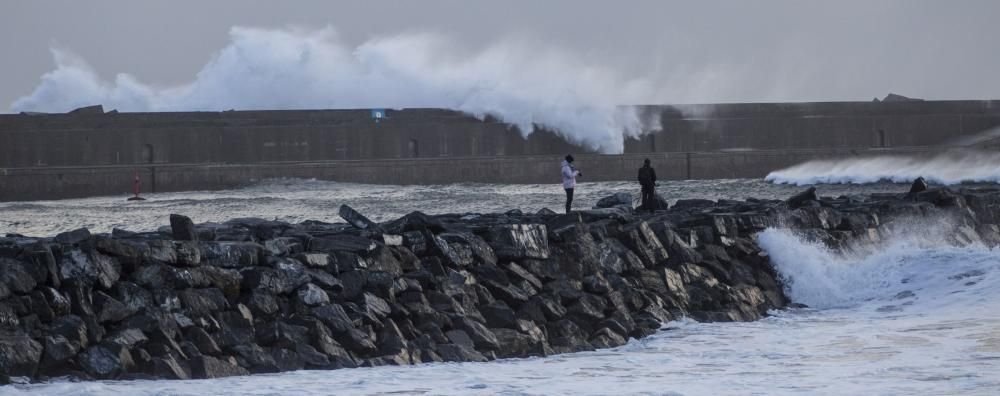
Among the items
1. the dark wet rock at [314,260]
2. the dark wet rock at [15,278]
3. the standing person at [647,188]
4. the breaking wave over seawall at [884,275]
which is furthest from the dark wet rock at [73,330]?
the standing person at [647,188]

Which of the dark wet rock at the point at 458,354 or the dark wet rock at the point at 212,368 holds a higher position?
the dark wet rock at the point at 212,368

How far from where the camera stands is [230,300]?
9062 mm

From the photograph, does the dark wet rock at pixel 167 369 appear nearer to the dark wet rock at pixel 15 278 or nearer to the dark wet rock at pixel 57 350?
the dark wet rock at pixel 57 350

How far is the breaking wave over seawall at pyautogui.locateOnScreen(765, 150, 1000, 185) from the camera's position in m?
34.1

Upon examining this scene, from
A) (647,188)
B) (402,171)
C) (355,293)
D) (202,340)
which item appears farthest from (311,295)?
(402,171)

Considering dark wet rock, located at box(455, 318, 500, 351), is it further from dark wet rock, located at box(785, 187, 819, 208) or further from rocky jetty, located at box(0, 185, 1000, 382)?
dark wet rock, located at box(785, 187, 819, 208)

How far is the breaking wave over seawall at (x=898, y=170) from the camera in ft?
112

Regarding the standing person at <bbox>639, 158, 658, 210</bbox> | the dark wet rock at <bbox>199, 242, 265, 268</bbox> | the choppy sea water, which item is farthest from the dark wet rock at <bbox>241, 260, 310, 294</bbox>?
the choppy sea water

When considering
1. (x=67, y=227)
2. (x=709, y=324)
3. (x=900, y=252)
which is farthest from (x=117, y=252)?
(x=67, y=227)

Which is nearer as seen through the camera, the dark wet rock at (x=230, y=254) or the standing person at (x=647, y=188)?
the dark wet rock at (x=230, y=254)

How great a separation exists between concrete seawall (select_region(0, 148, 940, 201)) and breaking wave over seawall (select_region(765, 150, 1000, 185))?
12.8 inches

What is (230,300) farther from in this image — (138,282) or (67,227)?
(67,227)

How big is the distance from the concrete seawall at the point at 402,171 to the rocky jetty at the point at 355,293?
1979cm

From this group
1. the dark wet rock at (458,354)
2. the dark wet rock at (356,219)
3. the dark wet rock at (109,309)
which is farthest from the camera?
the dark wet rock at (356,219)
